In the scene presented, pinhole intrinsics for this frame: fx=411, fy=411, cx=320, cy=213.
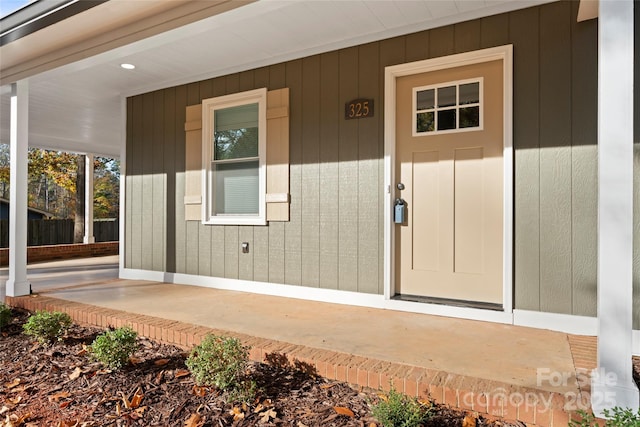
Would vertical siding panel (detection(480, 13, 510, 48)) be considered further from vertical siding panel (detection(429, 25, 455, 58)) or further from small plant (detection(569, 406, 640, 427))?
small plant (detection(569, 406, 640, 427))

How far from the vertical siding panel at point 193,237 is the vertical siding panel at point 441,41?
2.70 m

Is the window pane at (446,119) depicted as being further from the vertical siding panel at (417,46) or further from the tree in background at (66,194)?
the tree in background at (66,194)

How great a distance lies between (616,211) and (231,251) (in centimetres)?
357

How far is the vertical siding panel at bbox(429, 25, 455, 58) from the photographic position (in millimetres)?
3305

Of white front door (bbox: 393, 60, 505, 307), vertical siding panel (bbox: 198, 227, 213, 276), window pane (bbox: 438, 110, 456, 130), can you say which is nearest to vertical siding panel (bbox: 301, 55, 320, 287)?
white front door (bbox: 393, 60, 505, 307)

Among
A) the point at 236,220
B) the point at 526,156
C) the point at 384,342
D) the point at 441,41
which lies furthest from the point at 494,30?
the point at 236,220

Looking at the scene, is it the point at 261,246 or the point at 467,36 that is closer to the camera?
the point at 467,36

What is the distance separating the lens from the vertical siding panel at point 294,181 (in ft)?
13.4

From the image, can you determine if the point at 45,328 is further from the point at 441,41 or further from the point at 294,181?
the point at 441,41

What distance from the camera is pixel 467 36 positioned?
324 cm

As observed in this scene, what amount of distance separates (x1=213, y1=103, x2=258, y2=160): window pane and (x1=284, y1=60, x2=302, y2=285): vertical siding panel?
49 centimetres

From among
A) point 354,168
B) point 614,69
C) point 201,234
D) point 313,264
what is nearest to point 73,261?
point 201,234

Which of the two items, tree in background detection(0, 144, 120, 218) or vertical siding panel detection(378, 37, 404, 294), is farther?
tree in background detection(0, 144, 120, 218)

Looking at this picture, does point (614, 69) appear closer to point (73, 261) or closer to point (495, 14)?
point (495, 14)
